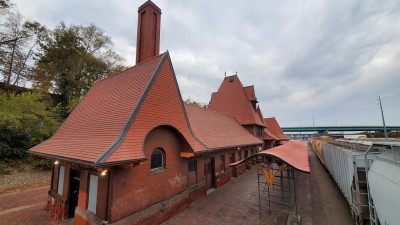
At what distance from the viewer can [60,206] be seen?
926 centimetres

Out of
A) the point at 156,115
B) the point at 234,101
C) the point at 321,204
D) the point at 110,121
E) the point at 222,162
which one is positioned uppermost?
the point at 234,101

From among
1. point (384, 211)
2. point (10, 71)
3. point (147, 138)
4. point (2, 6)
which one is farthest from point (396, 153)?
point (10, 71)

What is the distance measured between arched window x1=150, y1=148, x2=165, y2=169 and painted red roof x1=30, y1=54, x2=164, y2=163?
2111 millimetres

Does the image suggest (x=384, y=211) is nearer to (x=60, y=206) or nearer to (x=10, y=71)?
(x=60, y=206)

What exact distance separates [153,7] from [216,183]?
1407 cm

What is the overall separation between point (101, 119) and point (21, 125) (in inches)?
593

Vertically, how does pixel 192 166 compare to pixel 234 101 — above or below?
below

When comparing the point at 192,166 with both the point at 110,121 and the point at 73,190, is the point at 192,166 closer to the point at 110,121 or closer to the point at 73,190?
the point at 110,121

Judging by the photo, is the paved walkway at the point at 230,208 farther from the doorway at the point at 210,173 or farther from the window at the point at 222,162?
the window at the point at 222,162

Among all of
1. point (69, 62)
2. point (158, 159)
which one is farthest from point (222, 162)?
point (69, 62)

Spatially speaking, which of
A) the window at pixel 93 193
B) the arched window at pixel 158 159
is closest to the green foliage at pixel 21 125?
the window at pixel 93 193

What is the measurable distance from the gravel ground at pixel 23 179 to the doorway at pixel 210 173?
13.9 meters

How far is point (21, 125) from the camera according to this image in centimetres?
1808

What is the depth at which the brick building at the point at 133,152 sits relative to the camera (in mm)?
7219
